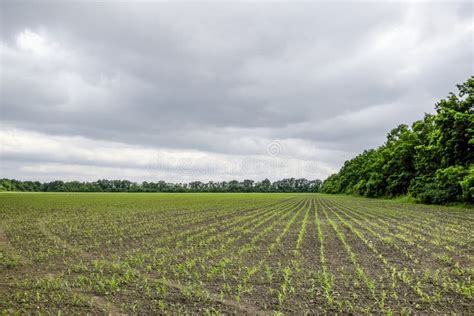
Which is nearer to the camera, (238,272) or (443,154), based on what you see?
(238,272)

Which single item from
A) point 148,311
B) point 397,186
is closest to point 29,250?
point 148,311

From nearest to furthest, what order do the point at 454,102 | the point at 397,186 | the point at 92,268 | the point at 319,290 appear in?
the point at 319,290, the point at 92,268, the point at 454,102, the point at 397,186

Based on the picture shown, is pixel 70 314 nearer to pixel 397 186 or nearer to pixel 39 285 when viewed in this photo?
pixel 39 285

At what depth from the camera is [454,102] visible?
36.0 meters

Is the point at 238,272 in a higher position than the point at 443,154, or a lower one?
lower

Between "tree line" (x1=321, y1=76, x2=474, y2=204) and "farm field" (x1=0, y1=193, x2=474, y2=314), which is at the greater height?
"tree line" (x1=321, y1=76, x2=474, y2=204)

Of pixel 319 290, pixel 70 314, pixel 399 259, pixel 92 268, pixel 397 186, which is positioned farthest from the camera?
pixel 397 186

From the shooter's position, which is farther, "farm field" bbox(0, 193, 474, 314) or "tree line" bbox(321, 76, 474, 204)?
"tree line" bbox(321, 76, 474, 204)

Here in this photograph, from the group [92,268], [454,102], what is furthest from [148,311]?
[454,102]

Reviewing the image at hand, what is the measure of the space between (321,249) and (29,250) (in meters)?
12.0

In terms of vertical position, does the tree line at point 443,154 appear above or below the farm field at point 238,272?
above

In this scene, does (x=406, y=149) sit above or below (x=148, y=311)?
above

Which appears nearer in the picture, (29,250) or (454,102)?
(29,250)

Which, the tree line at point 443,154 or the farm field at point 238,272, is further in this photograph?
the tree line at point 443,154
